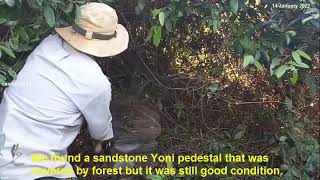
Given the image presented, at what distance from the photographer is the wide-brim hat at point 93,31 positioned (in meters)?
1.79

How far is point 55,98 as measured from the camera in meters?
1.71

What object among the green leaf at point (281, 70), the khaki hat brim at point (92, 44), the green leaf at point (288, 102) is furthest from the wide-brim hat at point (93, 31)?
the green leaf at point (288, 102)

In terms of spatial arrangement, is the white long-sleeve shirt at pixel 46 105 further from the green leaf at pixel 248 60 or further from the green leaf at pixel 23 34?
the green leaf at pixel 248 60

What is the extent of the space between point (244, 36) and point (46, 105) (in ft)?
3.24

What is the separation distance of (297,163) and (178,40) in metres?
1.02

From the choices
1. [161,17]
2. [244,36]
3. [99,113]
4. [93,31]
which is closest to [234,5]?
[244,36]

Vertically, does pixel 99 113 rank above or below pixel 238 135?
above

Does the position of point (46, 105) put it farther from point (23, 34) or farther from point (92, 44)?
point (23, 34)

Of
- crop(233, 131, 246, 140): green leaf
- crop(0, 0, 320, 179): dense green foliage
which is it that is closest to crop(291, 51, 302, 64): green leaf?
crop(0, 0, 320, 179): dense green foliage

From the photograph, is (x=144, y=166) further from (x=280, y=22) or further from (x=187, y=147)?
(x=280, y=22)

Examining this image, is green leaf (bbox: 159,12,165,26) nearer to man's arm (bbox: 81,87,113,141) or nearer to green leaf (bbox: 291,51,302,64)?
man's arm (bbox: 81,87,113,141)

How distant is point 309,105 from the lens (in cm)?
279

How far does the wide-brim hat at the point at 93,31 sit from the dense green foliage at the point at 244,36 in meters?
0.06

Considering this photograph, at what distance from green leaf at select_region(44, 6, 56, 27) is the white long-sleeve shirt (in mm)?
131
